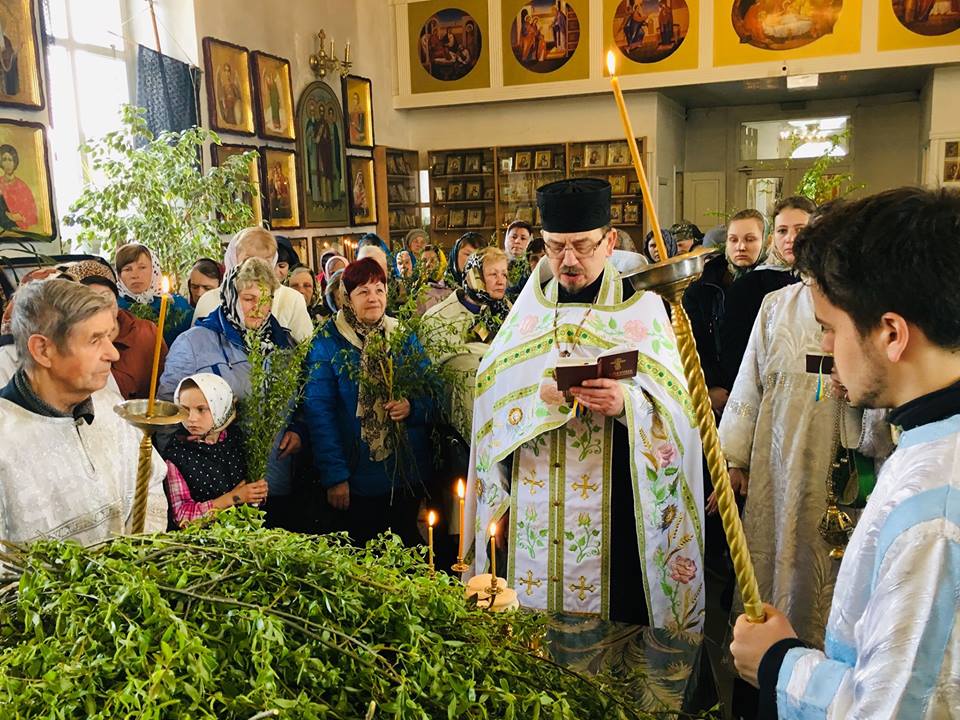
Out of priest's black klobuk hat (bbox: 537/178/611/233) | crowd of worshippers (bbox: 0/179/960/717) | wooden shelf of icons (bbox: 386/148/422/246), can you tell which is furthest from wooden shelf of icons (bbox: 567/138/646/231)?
priest's black klobuk hat (bbox: 537/178/611/233)

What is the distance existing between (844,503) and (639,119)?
10.6m

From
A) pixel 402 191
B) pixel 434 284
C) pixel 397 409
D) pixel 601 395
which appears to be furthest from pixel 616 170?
pixel 601 395

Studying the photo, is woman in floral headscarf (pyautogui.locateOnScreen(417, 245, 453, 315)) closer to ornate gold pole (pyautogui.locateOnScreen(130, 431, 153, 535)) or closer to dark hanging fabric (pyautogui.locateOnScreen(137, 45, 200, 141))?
dark hanging fabric (pyautogui.locateOnScreen(137, 45, 200, 141))

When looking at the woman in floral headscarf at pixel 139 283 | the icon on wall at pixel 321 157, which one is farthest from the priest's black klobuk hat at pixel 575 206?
the icon on wall at pixel 321 157

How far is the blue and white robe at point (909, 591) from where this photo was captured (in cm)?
103

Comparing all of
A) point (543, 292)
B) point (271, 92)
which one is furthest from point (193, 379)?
point (271, 92)

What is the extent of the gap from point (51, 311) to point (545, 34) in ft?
38.1

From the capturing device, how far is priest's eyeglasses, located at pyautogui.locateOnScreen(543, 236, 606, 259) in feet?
9.56

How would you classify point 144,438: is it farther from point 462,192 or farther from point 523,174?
point 462,192

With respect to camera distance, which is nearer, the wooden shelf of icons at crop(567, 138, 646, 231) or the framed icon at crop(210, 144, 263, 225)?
the framed icon at crop(210, 144, 263, 225)

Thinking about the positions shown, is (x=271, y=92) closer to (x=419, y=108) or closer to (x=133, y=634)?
(x=419, y=108)

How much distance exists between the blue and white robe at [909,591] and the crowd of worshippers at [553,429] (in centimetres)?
1

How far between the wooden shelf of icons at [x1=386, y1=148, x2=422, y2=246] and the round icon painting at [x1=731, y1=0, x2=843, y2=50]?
5149 millimetres

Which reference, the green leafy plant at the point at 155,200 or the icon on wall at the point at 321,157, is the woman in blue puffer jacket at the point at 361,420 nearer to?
the green leafy plant at the point at 155,200
